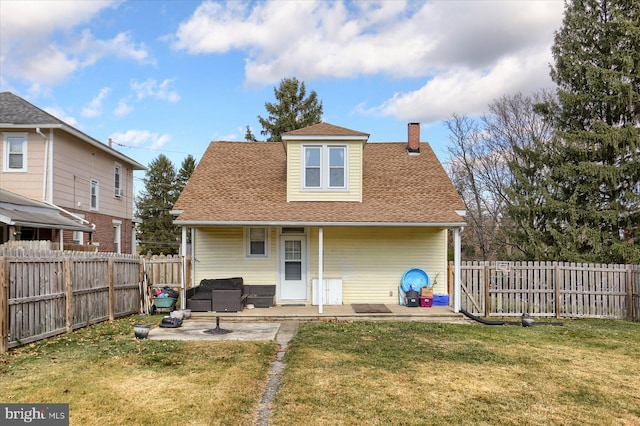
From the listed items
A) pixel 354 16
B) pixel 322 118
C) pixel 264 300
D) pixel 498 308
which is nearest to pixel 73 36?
pixel 354 16

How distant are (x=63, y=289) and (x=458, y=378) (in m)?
8.13

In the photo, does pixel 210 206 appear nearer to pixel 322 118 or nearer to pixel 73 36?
pixel 73 36

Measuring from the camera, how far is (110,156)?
75.9 ft

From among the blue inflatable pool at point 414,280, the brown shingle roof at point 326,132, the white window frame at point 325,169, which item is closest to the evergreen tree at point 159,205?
the white window frame at point 325,169

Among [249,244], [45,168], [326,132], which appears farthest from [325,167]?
[45,168]

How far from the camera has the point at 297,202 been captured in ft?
46.3

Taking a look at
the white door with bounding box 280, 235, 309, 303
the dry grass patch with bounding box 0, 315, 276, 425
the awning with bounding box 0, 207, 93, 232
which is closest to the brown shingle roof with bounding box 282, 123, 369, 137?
the white door with bounding box 280, 235, 309, 303

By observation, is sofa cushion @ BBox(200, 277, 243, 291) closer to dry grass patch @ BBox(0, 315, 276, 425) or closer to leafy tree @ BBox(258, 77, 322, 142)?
dry grass patch @ BBox(0, 315, 276, 425)

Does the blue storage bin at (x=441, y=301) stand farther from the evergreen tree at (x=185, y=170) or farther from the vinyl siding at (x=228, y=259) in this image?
the evergreen tree at (x=185, y=170)

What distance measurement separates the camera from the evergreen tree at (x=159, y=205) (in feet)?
154

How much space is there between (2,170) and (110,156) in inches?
225

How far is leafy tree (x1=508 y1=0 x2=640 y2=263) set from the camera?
16281 mm

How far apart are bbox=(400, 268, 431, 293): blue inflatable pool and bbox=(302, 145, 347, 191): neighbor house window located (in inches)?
129

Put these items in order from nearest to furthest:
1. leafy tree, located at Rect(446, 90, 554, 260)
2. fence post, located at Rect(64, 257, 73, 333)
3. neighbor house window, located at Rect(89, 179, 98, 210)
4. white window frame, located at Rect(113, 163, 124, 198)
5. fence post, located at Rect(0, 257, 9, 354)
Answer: fence post, located at Rect(0, 257, 9, 354)
fence post, located at Rect(64, 257, 73, 333)
neighbor house window, located at Rect(89, 179, 98, 210)
white window frame, located at Rect(113, 163, 124, 198)
leafy tree, located at Rect(446, 90, 554, 260)
